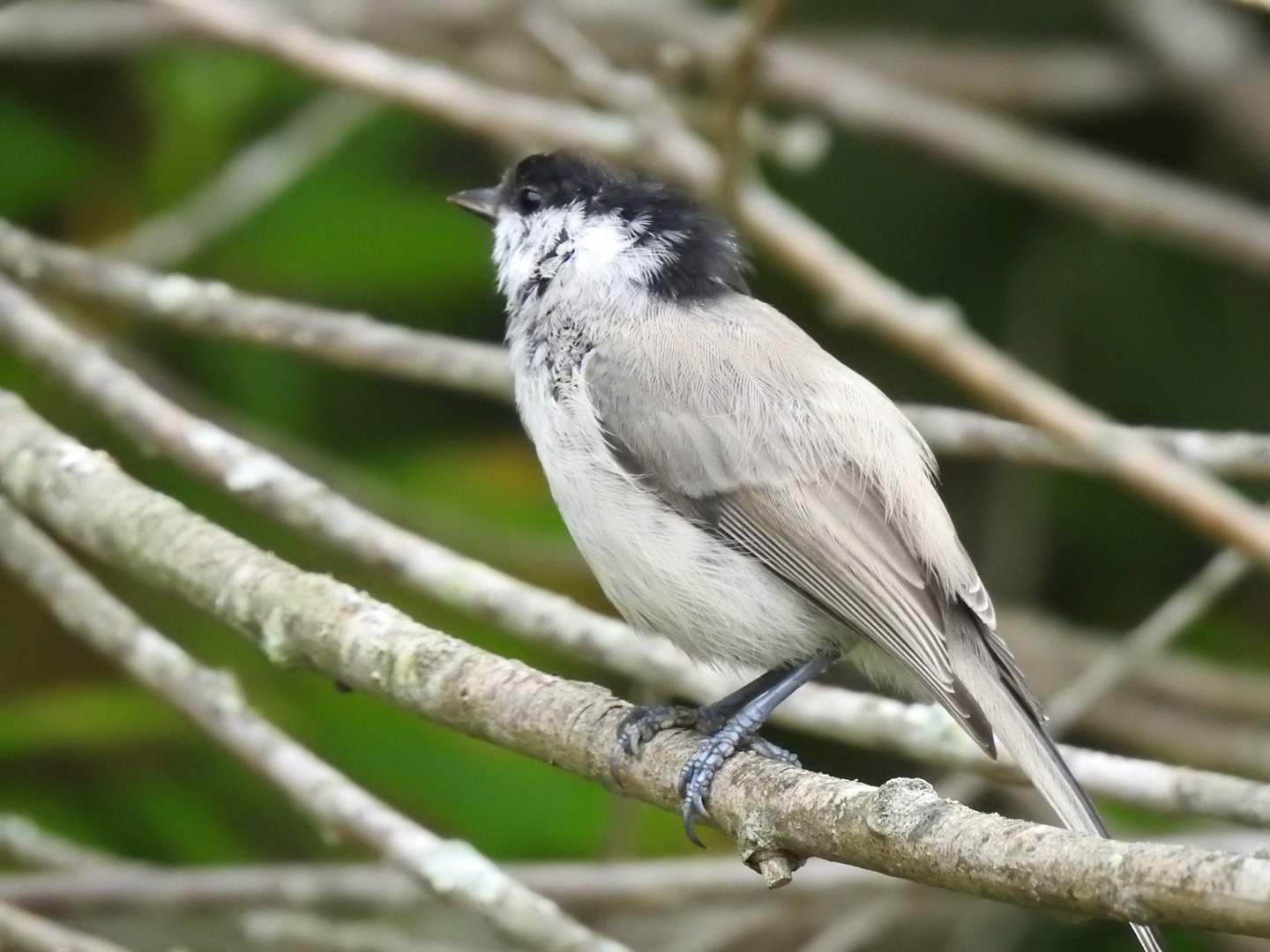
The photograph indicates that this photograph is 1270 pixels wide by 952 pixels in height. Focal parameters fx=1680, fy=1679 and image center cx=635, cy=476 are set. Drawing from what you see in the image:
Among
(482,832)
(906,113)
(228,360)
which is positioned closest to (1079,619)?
(906,113)

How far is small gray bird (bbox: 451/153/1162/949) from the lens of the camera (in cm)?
285

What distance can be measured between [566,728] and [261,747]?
2.75 feet

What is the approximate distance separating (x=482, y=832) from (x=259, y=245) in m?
1.98

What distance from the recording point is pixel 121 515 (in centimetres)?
295

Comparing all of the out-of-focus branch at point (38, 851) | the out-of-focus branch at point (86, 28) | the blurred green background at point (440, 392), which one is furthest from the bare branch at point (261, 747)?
the out-of-focus branch at point (86, 28)

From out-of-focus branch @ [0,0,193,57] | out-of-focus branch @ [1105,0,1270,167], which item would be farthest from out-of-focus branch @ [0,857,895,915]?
out-of-focus branch @ [1105,0,1270,167]

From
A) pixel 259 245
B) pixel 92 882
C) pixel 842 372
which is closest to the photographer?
pixel 842 372

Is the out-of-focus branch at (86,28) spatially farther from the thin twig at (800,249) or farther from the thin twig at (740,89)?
the thin twig at (740,89)

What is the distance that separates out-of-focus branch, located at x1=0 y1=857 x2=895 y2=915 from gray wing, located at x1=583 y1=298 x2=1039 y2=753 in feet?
3.51

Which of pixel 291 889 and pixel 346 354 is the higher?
pixel 346 354

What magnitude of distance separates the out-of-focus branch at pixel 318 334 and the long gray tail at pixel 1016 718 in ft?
2.78

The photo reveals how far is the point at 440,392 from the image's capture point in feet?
19.0

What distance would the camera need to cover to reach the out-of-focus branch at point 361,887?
3703 mm

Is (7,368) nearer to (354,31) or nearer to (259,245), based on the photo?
(259,245)
